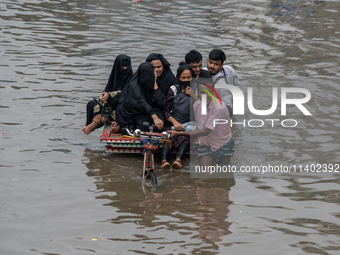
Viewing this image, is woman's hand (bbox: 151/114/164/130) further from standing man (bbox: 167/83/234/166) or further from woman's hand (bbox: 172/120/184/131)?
standing man (bbox: 167/83/234/166)

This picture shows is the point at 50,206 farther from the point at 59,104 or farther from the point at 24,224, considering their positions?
the point at 59,104

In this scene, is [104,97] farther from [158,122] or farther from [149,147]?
[149,147]

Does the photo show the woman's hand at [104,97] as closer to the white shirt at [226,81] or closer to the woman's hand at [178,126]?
the woman's hand at [178,126]

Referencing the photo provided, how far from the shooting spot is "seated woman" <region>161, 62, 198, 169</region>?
6797 millimetres

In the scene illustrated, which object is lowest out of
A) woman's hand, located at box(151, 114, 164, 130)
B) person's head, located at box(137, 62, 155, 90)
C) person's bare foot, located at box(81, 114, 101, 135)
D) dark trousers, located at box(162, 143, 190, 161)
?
dark trousers, located at box(162, 143, 190, 161)

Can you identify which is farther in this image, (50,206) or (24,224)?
(50,206)

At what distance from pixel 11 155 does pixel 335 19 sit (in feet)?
46.6

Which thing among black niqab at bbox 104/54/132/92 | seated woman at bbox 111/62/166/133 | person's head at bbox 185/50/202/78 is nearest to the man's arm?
seated woman at bbox 111/62/166/133

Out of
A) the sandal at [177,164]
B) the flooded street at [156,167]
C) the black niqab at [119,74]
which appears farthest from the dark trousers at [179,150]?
the black niqab at [119,74]

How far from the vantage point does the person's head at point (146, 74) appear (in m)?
6.85

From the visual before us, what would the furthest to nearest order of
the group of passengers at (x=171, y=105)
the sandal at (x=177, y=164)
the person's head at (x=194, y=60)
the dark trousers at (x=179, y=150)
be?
1. the person's head at (x=194, y=60)
2. the dark trousers at (x=179, y=150)
3. the sandal at (x=177, y=164)
4. the group of passengers at (x=171, y=105)

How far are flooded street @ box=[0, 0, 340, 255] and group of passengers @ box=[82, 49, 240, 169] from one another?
47 centimetres

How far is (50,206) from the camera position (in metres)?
5.62

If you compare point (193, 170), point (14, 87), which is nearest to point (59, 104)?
point (14, 87)
